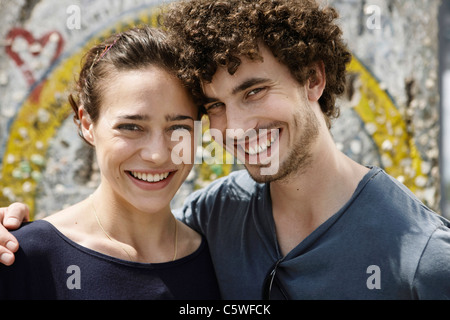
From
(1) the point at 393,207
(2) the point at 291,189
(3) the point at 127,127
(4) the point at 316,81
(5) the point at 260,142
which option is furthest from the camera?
(4) the point at 316,81

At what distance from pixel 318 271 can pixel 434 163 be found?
2.11m

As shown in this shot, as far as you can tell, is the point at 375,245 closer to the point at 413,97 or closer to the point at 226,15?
the point at 226,15

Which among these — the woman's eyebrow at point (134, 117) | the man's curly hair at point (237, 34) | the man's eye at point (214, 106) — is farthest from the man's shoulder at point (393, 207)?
the woman's eyebrow at point (134, 117)

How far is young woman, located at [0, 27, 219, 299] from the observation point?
188 cm

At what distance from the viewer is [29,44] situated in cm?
369

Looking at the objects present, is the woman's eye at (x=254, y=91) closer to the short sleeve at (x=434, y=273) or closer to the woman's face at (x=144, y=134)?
the woman's face at (x=144, y=134)

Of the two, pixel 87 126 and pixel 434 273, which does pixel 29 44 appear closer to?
pixel 87 126

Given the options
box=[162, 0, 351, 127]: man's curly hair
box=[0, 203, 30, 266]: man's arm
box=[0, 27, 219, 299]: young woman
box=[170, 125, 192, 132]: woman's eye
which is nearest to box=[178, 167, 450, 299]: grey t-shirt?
box=[0, 27, 219, 299]: young woman

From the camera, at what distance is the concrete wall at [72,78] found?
3.63 meters

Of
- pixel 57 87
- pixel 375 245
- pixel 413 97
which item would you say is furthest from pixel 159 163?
pixel 413 97

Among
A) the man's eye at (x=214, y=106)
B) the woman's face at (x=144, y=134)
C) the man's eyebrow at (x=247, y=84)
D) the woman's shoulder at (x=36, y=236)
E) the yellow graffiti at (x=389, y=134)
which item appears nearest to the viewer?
the woman's shoulder at (x=36, y=236)

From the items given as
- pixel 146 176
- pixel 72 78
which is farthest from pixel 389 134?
pixel 72 78

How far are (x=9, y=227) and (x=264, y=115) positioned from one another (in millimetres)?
1208

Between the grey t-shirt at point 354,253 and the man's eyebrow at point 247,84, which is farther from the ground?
the man's eyebrow at point 247,84
